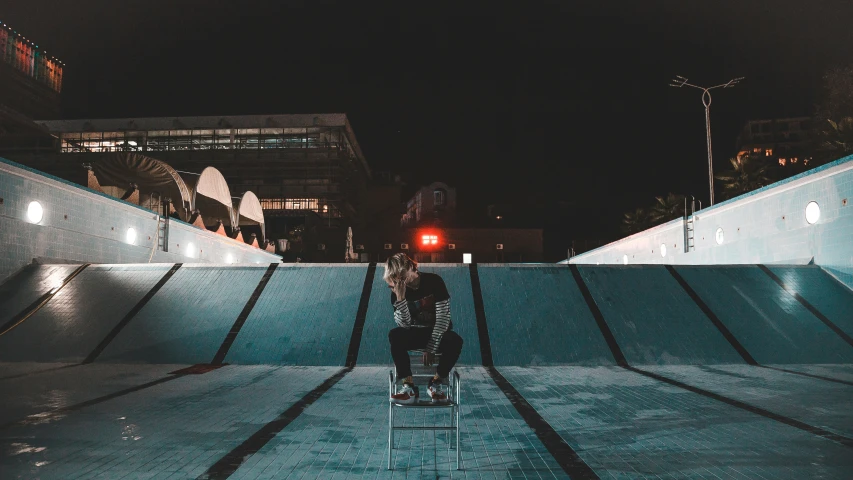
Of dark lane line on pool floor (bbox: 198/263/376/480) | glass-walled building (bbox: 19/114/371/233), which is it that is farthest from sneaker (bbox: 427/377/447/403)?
glass-walled building (bbox: 19/114/371/233)

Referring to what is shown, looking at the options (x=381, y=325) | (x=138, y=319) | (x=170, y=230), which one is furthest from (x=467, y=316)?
(x=170, y=230)

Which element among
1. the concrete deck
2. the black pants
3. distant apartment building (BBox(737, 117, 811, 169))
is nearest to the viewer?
the concrete deck

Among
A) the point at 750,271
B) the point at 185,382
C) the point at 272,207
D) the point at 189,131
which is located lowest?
the point at 185,382

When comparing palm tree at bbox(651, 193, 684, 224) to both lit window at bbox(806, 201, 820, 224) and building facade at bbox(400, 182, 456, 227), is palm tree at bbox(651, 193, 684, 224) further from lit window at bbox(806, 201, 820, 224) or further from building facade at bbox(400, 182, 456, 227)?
lit window at bbox(806, 201, 820, 224)

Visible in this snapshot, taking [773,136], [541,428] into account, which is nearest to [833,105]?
[541,428]

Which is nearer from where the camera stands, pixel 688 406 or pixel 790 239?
pixel 688 406

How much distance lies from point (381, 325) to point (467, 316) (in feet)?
5.57

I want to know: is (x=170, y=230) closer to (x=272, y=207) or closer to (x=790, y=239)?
(x=790, y=239)

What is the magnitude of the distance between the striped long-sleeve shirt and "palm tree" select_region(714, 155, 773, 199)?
33267 millimetres

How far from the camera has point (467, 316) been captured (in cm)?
1027

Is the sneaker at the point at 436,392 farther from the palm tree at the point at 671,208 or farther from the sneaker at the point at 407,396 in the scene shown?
the palm tree at the point at 671,208

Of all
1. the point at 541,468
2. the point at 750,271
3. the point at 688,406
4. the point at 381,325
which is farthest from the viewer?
the point at 750,271

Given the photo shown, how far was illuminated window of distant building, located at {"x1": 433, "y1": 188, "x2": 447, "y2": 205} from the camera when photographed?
6150 centimetres

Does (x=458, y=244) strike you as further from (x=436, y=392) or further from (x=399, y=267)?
(x=436, y=392)
